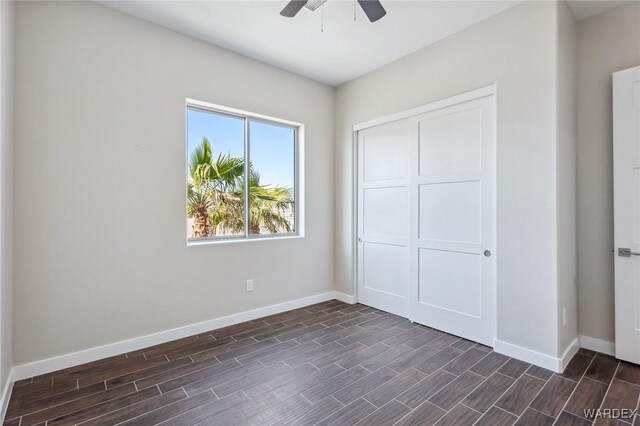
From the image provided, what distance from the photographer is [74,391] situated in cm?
221

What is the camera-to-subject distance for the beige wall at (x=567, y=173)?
8.13ft

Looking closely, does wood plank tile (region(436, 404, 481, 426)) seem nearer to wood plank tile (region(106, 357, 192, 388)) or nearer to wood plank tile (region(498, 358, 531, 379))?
wood plank tile (region(498, 358, 531, 379))

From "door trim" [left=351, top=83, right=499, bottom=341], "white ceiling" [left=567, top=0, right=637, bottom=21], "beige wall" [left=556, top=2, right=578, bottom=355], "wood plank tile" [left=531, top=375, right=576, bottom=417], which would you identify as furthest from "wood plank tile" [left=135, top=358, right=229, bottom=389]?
"white ceiling" [left=567, top=0, right=637, bottom=21]

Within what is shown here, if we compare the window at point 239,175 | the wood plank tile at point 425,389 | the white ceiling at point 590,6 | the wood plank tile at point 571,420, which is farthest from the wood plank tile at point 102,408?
the white ceiling at point 590,6

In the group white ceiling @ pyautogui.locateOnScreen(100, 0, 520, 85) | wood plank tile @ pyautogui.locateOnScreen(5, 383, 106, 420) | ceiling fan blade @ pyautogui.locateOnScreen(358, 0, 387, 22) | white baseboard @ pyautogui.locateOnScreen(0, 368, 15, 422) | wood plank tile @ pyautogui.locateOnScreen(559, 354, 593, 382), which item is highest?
white ceiling @ pyautogui.locateOnScreen(100, 0, 520, 85)

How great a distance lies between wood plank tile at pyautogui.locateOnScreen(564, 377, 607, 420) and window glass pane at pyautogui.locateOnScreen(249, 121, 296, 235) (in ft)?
10.2

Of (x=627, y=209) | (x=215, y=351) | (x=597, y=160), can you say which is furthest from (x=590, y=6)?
(x=215, y=351)

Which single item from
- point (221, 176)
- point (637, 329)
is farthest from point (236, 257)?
point (637, 329)

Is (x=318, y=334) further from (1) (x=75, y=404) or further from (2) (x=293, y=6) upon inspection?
(2) (x=293, y=6)

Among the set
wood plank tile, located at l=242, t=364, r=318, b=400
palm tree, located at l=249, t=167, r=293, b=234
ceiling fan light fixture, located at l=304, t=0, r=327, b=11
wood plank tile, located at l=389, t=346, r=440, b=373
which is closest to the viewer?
wood plank tile, located at l=242, t=364, r=318, b=400

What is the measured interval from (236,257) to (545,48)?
3450mm

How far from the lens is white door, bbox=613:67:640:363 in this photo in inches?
97.8

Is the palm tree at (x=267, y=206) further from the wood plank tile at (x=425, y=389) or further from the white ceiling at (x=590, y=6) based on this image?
the white ceiling at (x=590, y=6)

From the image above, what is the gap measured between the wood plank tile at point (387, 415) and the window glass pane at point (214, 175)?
238cm
